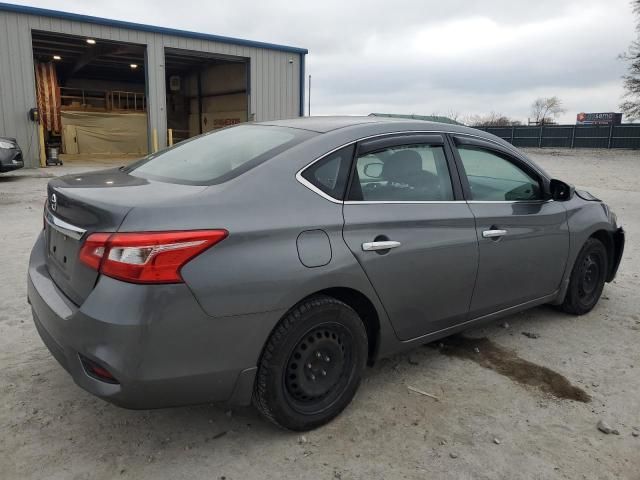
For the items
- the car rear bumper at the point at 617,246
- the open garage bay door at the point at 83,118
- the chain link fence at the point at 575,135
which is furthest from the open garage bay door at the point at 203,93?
the car rear bumper at the point at 617,246

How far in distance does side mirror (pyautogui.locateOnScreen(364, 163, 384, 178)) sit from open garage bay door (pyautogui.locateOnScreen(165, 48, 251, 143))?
19.5 m

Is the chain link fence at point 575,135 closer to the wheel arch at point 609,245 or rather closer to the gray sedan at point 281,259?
the wheel arch at point 609,245

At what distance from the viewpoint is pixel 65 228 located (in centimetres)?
239

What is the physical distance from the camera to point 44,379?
3.04 m

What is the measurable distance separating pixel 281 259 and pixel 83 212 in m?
0.88

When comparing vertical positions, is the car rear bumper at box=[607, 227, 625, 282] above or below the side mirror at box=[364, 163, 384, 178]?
below

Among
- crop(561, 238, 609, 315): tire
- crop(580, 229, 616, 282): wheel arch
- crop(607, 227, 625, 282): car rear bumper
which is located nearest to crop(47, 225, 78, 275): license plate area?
crop(561, 238, 609, 315): tire

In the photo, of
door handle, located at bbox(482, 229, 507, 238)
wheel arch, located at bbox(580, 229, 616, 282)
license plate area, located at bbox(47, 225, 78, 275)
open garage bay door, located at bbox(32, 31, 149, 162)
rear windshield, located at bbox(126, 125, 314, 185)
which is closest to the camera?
license plate area, located at bbox(47, 225, 78, 275)

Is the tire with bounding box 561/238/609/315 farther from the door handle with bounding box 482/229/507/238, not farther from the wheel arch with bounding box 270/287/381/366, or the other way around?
the wheel arch with bounding box 270/287/381/366

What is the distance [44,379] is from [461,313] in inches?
97.9

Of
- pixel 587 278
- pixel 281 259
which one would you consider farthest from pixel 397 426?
pixel 587 278

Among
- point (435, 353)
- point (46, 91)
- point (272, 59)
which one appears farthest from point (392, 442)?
point (46, 91)

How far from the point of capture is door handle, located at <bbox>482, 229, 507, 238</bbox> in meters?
3.21

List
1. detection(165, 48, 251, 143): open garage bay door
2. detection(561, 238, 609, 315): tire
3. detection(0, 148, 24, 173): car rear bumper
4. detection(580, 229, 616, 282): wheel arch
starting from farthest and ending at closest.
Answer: detection(165, 48, 251, 143): open garage bay door
detection(0, 148, 24, 173): car rear bumper
detection(580, 229, 616, 282): wheel arch
detection(561, 238, 609, 315): tire
